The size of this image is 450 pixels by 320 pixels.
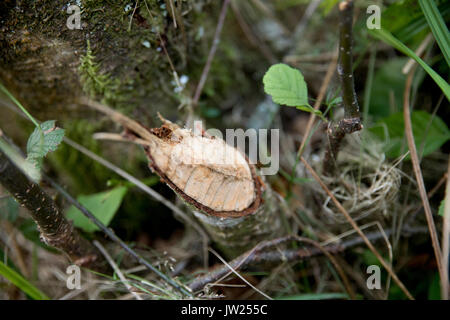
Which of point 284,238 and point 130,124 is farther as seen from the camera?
point 284,238

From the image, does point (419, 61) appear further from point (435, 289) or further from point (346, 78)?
point (435, 289)

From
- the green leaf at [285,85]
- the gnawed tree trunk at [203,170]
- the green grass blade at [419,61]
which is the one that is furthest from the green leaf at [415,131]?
the gnawed tree trunk at [203,170]

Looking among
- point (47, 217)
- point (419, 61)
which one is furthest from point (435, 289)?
point (47, 217)

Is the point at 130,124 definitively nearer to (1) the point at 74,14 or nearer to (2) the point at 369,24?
(1) the point at 74,14

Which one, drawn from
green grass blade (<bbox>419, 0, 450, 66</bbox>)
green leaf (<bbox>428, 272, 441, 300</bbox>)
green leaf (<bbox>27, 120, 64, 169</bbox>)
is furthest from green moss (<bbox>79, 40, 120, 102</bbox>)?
green leaf (<bbox>428, 272, 441, 300</bbox>)

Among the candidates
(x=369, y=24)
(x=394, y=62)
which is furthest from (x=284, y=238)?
(x=394, y=62)

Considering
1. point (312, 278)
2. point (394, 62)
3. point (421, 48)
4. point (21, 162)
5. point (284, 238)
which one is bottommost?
point (312, 278)

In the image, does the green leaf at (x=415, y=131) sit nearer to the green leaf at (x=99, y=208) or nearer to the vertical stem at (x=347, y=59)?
the vertical stem at (x=347, y=59)
